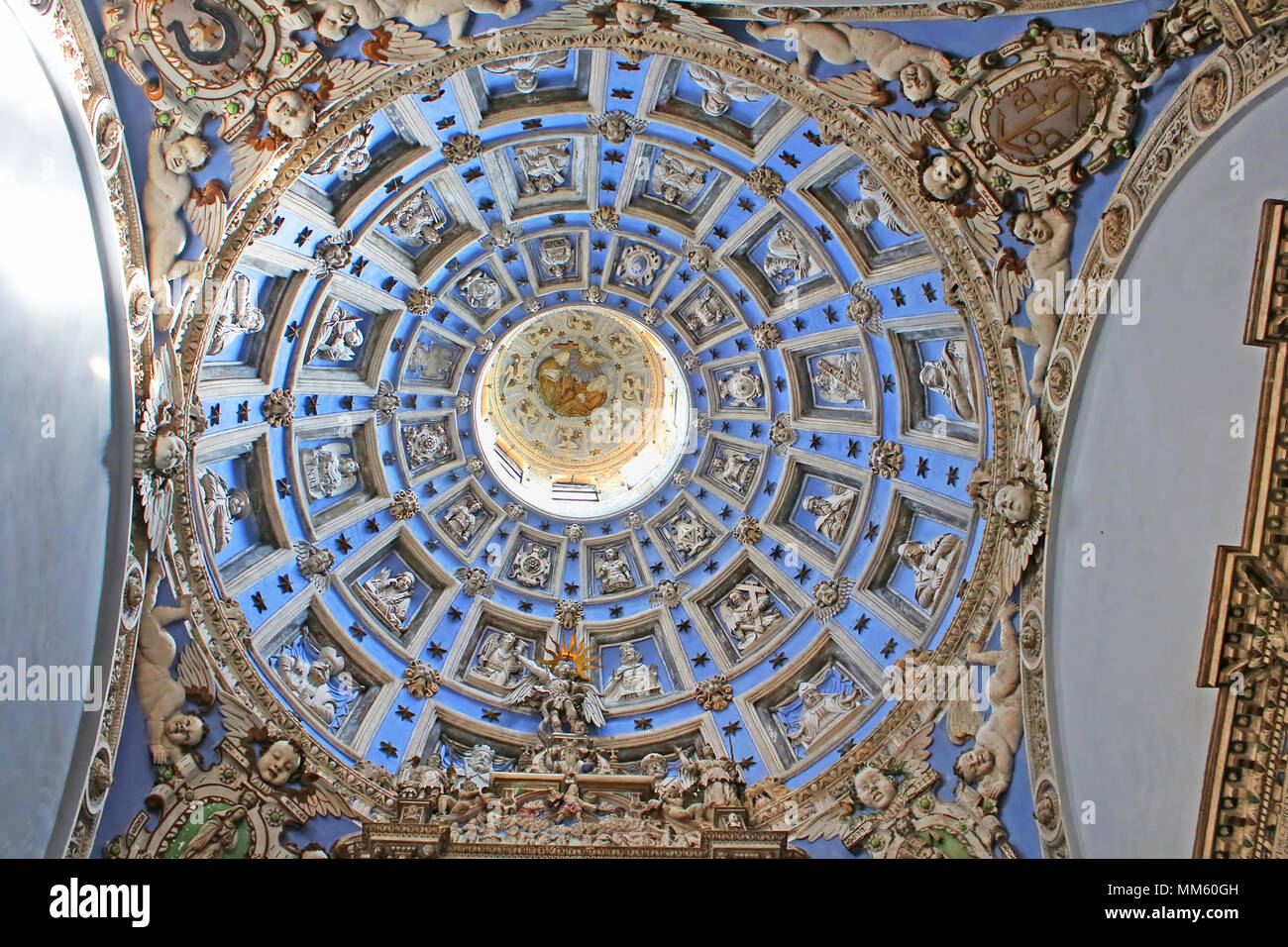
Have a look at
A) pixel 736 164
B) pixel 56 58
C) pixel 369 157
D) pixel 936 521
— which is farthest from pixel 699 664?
pixel 56 58

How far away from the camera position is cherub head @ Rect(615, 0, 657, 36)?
18.7 m

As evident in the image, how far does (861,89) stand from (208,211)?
13.3 meters

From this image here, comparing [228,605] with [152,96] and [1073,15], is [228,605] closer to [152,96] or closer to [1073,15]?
[152,96]

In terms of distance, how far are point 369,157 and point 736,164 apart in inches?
351

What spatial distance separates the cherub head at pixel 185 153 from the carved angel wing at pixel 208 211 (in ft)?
1.76

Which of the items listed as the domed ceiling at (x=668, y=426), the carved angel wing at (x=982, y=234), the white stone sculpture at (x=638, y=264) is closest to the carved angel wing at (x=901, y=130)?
the domed ceiling at (x=668, y=426)

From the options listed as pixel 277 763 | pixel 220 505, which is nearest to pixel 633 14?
pixel 220 505

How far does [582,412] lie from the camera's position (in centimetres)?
3884

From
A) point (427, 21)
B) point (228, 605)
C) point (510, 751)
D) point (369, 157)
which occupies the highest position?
point (427, 21)

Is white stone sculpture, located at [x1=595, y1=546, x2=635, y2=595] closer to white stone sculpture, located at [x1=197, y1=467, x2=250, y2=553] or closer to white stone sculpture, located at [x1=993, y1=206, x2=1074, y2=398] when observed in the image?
white stone sculpture, located at [x1=197, y1=467, x2=250, y2=553]

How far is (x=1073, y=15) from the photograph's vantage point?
16906 millimetres

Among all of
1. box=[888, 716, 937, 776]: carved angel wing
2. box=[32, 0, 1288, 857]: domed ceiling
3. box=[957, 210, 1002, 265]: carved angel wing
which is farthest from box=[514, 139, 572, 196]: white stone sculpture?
box=[888, 716, 937, 776]: carved angel wing

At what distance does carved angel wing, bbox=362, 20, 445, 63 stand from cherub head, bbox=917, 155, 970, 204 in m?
9.92

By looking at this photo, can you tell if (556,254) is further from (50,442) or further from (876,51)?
(50,442)
